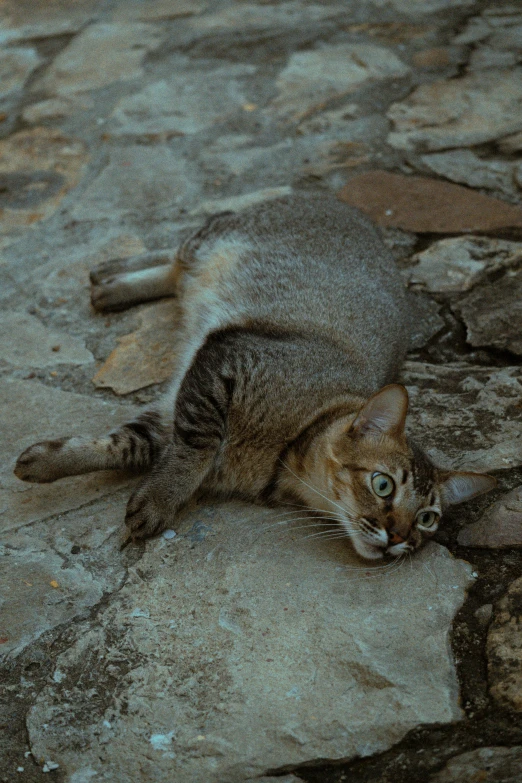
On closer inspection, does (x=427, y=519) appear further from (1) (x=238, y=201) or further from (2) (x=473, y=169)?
(2) (x=473, y=169)

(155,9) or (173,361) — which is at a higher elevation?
(155,9)

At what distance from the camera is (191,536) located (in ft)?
9.45

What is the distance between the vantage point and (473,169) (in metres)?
4.89

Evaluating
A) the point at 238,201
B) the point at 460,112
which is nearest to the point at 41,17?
the point at 238,201

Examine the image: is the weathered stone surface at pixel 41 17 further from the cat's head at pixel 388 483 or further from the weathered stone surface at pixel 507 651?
the weathered stone surface at pixel 507 651

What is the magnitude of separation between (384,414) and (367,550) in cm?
48

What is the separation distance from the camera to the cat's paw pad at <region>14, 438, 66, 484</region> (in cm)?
301

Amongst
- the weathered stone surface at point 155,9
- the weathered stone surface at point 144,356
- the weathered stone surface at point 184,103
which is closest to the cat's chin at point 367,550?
the weathered stone surface at point 144,356

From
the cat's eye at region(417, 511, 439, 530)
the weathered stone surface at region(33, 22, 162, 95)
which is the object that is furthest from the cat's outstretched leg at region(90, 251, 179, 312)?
the weathered stone surface at region(33, 22, 162, 95)

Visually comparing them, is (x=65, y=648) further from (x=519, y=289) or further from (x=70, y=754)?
(x=519, y=289)

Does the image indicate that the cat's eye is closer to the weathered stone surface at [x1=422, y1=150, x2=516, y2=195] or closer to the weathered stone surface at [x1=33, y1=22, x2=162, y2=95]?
the weathered stone surface at [x1=422, y1=150, x2=516, y2=195]

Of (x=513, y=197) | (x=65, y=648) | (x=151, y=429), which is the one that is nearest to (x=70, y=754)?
(x=65, y=648)

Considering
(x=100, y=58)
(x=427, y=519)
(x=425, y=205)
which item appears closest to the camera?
(x=427, y=519)

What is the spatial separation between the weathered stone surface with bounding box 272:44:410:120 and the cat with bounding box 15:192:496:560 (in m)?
2.09
